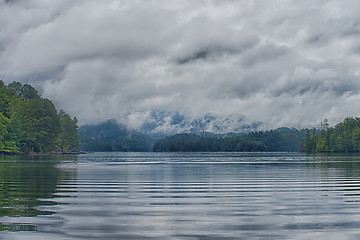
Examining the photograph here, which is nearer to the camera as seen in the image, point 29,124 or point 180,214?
point 180,214

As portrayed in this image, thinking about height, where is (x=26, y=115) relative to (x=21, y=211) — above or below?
above

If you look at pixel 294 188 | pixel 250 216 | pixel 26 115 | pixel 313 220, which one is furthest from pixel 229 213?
pixel 26 115

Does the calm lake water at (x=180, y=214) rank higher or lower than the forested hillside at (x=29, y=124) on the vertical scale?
lower

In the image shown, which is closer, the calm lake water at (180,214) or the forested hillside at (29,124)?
the calm lake water at (180,214)

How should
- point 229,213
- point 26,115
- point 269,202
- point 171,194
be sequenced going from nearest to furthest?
1. point 229,213
2. point 269,202
3. point 171,194
4. point 26,115

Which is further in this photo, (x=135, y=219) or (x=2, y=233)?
(x=135, y=219)

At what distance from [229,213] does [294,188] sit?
42.8 ft

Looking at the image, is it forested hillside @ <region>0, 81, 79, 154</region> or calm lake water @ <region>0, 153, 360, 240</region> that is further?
forested hillside @ <region>0, 81, 79, 154</region>

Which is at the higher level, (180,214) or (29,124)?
(29,124)

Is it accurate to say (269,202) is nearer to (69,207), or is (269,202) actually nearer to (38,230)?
(69,207)

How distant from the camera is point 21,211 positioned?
20.7m

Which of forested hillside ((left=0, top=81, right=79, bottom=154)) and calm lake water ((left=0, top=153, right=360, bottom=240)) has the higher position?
forested hillside ((left=0, top=81, right=79, bottom=154))

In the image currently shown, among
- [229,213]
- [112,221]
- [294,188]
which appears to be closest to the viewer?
[112,221]

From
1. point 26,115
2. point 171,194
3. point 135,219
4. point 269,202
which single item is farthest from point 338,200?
point 26,115
